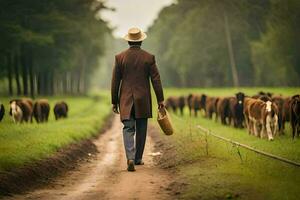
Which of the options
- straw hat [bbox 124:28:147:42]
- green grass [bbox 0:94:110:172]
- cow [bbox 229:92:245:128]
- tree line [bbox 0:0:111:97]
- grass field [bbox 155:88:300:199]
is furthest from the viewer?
tree line [bbox 0:0:111:97]

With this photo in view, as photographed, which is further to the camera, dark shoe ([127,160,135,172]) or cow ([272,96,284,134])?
cow ([272,96,284,134])

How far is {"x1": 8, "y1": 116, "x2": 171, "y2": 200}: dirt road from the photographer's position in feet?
34.3

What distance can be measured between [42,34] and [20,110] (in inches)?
927

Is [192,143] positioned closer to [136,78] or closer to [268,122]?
[268,122]

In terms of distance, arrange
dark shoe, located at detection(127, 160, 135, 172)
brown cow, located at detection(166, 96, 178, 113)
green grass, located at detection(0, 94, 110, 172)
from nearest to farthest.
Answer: dark shoe, located at detection(127, 160, 135, 172)
green grass, located at detection(0, 94, 110, 172)
brown cow, located at detection(166, 96, 178, 113)

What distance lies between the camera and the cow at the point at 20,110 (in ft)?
93.1

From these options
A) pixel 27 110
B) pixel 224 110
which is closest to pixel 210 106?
pixel 224 110

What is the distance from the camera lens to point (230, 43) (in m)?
65.8

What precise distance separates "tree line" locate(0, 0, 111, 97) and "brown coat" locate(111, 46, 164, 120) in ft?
111

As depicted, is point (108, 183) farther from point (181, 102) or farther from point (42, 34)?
point (42, 34)

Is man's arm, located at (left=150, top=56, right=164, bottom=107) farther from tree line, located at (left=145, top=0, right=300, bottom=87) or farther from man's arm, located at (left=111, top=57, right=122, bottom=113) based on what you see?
tree line, located at (left=145, top=0, right=300, bottom=87)

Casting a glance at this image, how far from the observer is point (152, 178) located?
1217cm

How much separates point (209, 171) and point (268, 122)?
27.1 feet

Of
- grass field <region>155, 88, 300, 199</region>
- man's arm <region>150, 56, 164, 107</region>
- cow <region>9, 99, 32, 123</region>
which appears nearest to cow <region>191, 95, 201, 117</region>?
cow <region>9, 99, 32, 123</region>
